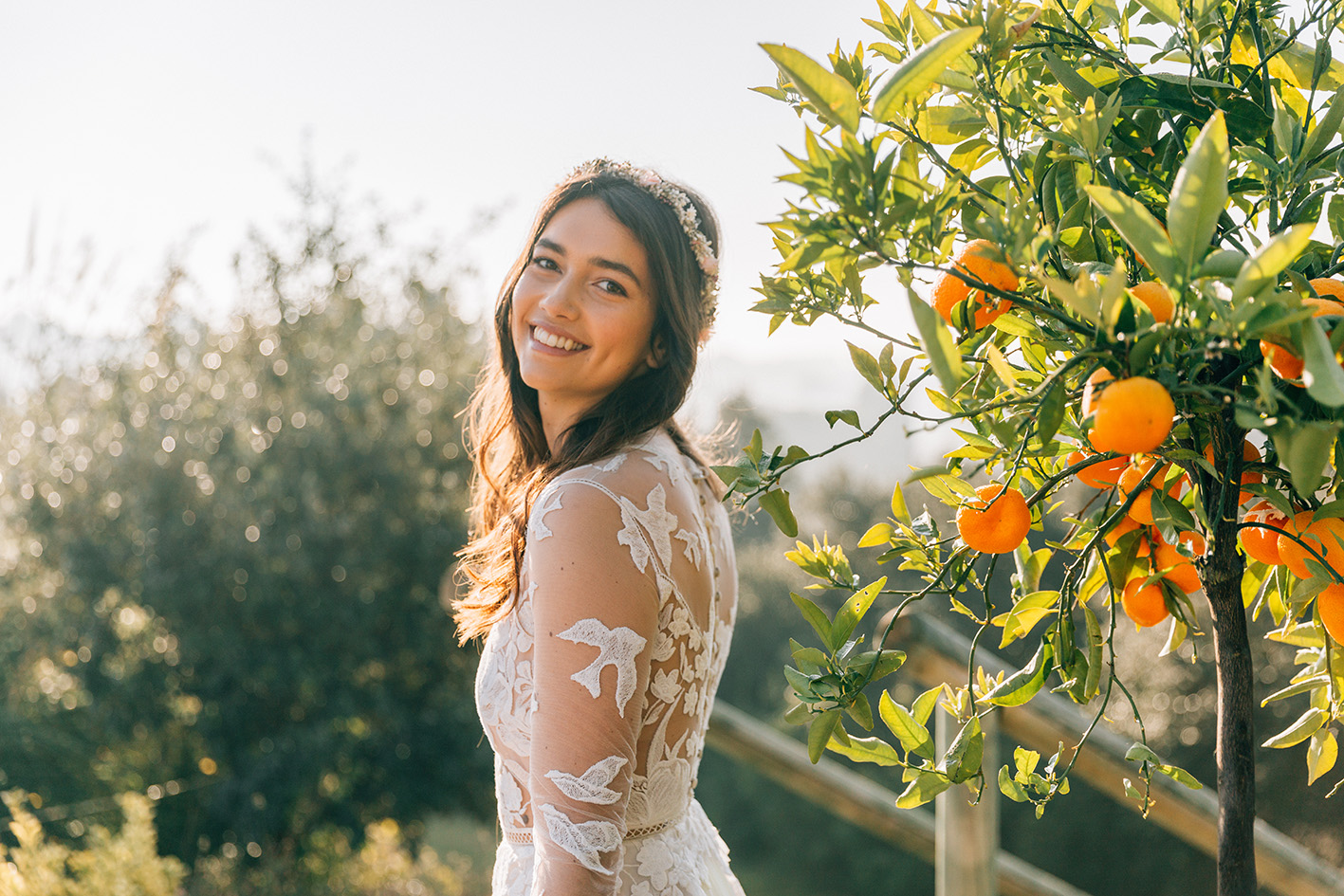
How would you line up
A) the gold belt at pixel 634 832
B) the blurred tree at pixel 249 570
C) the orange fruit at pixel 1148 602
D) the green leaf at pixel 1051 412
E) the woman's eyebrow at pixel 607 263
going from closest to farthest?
the green leaf at pixel 1051 412, the orange fruit at pixel 1148 602, the gold belt at pixel 634 832, the woman's eyebrow at pixel 607 263, the blurred tree at pixel 249 570

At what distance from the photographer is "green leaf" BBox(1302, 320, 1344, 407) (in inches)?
14.0

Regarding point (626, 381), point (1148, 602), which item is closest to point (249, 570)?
point (626, 381)

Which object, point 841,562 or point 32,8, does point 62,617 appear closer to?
point 32,8

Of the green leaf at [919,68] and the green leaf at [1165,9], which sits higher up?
the green leaf at [1165,9]

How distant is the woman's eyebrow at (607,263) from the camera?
52.0 inches

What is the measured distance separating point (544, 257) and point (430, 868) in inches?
156

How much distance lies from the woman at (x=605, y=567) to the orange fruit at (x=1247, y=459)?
0.63 meters

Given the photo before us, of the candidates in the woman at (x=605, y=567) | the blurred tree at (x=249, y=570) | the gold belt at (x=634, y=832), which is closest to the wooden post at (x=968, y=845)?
the woman at (x=605, y=567)

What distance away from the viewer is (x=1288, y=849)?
1479 millimetres

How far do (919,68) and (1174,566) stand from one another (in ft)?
1.38

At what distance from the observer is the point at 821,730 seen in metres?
0.57

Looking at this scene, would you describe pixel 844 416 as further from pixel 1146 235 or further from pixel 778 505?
pixel 1146 235

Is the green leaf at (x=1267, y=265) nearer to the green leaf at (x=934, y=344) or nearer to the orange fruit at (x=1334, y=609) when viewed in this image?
the green leaf at (x=934, y=344)

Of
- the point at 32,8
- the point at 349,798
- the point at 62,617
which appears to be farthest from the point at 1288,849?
the point at 32,8
